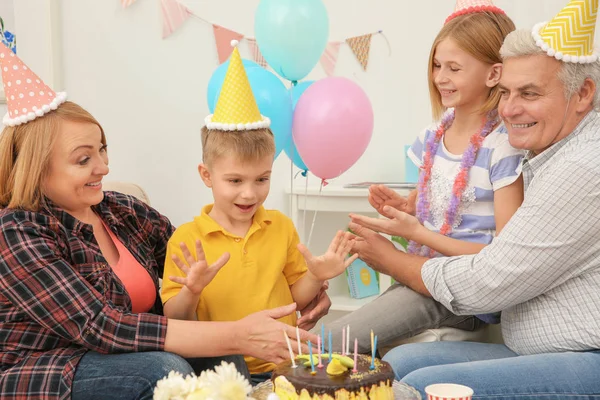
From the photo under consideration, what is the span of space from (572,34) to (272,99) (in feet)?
4.06

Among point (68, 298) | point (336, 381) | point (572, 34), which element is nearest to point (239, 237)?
point (68, 298)

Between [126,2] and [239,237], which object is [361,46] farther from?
[239,237]

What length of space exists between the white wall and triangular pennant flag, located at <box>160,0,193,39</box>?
4cm

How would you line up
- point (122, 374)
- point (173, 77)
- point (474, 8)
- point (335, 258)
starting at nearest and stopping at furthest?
point (122, 374) < point (335, 258) < point (474, 8) < point (173, 77)

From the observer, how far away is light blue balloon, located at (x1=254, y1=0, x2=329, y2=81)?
2.84m

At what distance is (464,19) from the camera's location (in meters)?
2.12

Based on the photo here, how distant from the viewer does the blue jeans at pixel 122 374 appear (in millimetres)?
1650

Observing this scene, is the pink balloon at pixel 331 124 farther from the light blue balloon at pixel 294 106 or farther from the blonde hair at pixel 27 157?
the blonde hair at pixel 27 157

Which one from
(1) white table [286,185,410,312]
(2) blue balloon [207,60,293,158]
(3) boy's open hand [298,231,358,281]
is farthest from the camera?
(1) white table [286,185,410,312]

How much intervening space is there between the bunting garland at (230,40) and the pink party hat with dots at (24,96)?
220 centimetres

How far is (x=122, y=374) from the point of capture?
166 cm

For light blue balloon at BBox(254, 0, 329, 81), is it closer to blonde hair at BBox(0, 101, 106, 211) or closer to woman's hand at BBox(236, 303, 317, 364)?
blonde hair at BBox(0, 101, 106, 211)

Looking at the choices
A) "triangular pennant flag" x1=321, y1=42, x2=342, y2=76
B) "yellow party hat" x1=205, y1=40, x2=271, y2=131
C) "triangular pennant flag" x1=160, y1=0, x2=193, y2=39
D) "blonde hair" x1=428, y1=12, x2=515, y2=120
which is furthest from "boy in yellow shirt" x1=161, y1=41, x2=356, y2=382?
"triangular pennant flag" x1=160, y1=0, x2=193, y2=39

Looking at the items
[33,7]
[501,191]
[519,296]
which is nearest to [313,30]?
[501,191]
